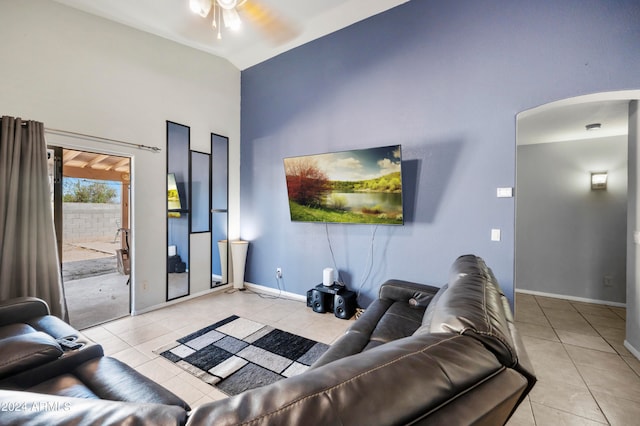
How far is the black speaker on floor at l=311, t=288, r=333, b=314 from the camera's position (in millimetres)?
3383

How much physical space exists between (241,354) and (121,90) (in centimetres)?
Result: 329

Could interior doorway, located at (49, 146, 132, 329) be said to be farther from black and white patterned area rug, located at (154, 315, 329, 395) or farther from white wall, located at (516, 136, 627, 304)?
white wall, located at (516, 136, 627, 304)

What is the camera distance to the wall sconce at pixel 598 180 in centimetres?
377

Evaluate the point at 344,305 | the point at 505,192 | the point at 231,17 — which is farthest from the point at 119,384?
the point at 505,192

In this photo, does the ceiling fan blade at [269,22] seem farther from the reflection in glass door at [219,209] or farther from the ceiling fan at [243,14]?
the reflection in glass door at [219,209]

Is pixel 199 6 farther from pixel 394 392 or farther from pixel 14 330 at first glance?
pixel 394 392

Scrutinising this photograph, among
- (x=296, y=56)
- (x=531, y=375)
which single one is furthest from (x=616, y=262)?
(x=296, y=56)

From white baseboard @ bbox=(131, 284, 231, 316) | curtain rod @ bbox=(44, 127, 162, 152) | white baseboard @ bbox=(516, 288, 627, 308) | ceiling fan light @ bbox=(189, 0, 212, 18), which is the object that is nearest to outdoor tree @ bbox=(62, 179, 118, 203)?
curtain rod @ bbox=(44, 127, 162, 152)

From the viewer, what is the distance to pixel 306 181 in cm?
339

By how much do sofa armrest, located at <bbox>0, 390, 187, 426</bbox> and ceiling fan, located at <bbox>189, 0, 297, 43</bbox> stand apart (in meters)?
2.65

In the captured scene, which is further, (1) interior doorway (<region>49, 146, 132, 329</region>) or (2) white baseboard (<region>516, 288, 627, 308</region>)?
(2) white baseboard (<region>516, 288, 627, 308</region>)

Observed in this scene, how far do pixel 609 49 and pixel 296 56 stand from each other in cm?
340

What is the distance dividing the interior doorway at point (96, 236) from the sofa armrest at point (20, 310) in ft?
4.26

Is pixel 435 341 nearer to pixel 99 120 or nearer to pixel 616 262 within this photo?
pixel 99 120
